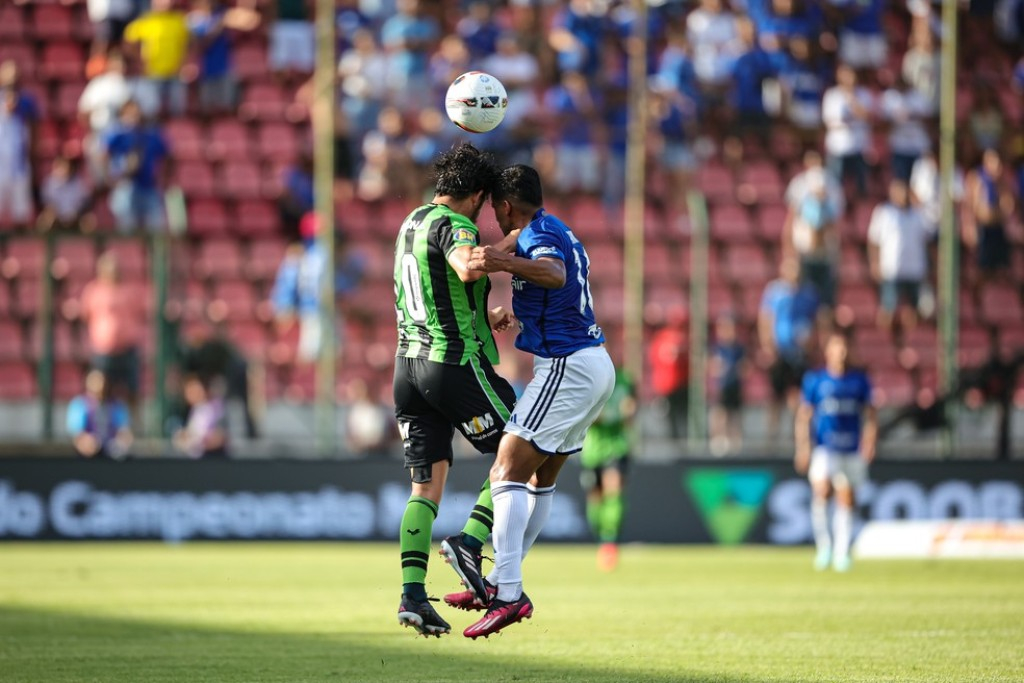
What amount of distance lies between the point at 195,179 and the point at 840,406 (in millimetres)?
8629

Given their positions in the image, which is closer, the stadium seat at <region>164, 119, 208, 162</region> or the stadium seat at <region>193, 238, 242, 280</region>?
the stadium seat at <region>193, 238, 242, 280</region>

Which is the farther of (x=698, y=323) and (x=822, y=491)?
(x=698, y=323)

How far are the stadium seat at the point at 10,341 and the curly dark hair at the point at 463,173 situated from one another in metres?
10.7

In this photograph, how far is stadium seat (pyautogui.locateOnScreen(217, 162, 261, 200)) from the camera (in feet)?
67.1

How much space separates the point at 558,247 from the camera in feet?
28.2

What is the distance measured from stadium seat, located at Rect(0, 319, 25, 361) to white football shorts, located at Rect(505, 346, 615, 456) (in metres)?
10.9

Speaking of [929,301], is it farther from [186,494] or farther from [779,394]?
[186,494]

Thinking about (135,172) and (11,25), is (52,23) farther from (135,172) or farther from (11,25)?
(135,172)

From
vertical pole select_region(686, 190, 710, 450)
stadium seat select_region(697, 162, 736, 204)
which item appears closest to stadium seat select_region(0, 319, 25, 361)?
vertical pole select_region(686, 190, 710, 450)

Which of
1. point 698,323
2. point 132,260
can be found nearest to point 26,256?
point 132,260

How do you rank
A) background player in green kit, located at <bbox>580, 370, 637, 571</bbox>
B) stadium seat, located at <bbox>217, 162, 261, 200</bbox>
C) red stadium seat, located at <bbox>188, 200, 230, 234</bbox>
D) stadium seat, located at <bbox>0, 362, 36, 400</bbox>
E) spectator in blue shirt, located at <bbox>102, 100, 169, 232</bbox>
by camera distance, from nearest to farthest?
background player in green kit, located at <bbox>580, 370, 637, 571</bbox> < stadium seat, located at <bbox>0, 362, 36, 400</bbox> < red stadium seat, located at <bbox>188, 200, 230, 234</bbox> < spectator in blue shirt, located at <bbox>102, 100, 169, 232</bbox> < stadium seat, located at <bbox>217, 162, 261, 200</bbox>

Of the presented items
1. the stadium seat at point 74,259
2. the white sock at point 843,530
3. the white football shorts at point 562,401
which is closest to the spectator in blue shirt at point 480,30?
the stadium seat at point 74,259

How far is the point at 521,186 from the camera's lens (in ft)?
28.8

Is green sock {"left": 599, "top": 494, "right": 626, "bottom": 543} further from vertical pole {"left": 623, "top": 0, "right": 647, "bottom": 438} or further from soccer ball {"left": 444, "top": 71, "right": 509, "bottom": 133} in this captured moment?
soccer ball {"left": 444, "top": 71, "right": 509, "bottom": 133}
